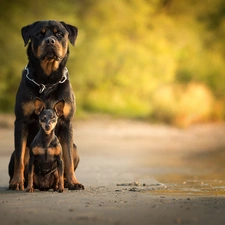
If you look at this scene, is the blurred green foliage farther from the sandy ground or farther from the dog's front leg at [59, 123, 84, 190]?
the dog's front leg at [59, 123, 84, 190]

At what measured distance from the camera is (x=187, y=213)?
602 cm

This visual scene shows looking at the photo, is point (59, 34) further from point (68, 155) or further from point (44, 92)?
point (68, 155)

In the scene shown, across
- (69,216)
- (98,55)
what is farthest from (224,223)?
(98,55)

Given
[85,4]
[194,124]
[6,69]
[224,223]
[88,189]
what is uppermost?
[85,4]

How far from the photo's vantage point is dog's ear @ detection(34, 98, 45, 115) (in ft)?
26.5

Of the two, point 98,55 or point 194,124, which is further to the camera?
point 98,55

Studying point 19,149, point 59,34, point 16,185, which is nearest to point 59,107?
point 19,149

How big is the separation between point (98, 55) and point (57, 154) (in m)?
17.8

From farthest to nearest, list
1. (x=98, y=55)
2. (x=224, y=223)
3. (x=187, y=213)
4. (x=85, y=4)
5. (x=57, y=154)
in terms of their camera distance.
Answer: (x=85, y=4) → (x=98, y=55) → (x=57, y=154) → (x=187, y=213) → (x=224, y=223)

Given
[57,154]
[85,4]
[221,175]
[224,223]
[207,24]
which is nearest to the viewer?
[224,223]

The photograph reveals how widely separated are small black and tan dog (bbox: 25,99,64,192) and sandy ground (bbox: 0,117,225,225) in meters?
0.26

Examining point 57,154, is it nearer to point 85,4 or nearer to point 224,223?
point 224,223

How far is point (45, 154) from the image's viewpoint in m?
7.96

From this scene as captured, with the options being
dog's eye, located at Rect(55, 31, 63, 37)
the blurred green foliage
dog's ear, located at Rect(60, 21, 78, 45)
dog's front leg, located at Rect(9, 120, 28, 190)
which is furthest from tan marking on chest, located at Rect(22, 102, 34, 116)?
the blurred green foliage
